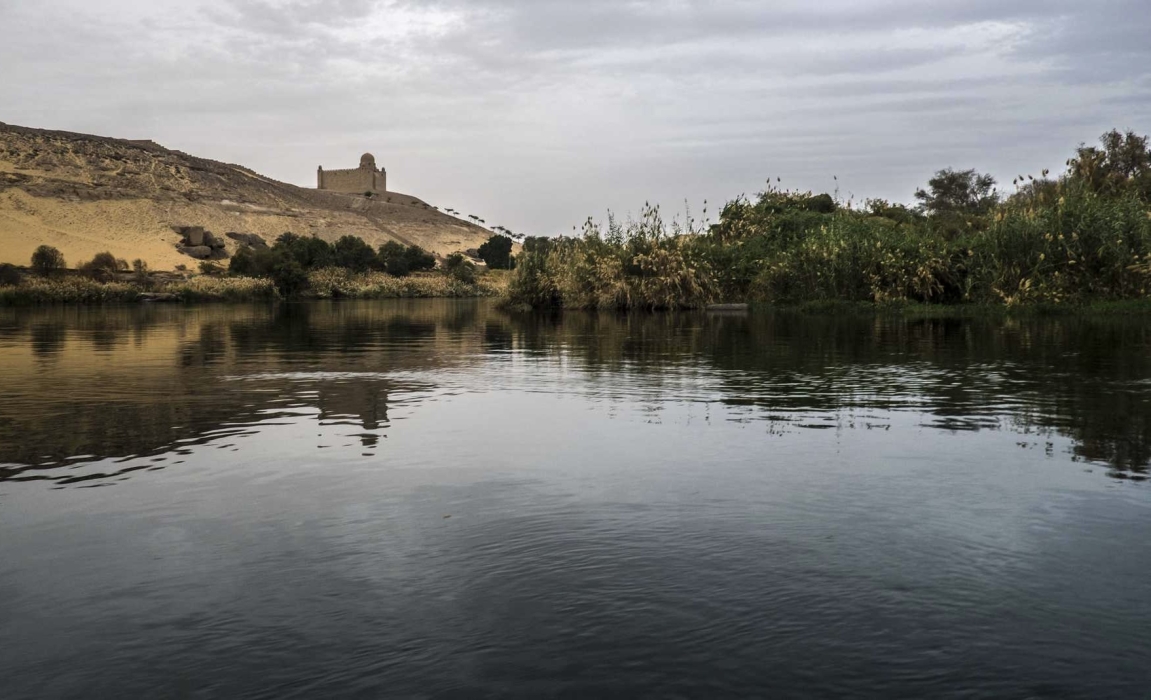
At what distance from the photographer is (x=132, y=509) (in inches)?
259

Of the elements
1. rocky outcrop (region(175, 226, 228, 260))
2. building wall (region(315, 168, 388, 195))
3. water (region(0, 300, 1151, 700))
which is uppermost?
building wall (region(315, 168, 388, 195))

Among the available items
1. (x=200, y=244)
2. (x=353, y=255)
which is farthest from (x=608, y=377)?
(x=200, y=244)

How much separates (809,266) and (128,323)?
23.7 m

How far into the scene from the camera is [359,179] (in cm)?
19125

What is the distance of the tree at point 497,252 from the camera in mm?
132000

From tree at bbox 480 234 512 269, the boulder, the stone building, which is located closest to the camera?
the boulder

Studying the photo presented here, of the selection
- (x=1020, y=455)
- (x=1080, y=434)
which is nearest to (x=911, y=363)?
(x=1080, y=434)

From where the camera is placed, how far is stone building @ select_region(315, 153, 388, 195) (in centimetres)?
19050

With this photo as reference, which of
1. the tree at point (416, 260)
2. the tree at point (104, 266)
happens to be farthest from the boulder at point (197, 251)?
the tree at point (416, 260)

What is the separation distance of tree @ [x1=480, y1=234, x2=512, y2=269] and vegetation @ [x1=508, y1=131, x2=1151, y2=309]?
8293cm

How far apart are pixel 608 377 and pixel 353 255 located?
78634mm

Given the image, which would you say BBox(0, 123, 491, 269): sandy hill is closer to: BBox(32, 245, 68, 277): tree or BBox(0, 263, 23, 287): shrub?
BBox(32, 245, 68, 277): tree

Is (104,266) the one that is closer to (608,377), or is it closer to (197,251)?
(197,251)

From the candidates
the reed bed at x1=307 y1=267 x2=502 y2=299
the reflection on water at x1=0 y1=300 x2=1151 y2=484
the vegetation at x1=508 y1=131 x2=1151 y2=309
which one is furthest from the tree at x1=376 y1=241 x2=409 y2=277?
the reflection on water at x1=0 y1=300 x2=1151 y2=484
